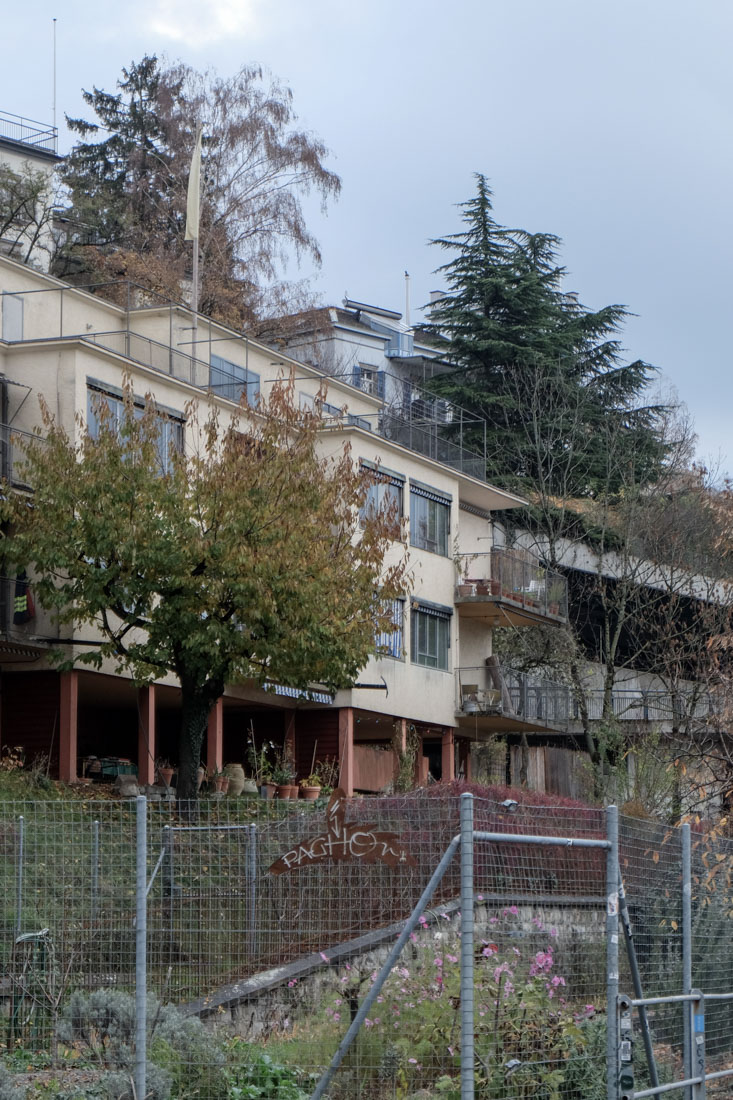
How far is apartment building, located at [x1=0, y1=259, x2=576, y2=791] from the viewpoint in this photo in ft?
98.6

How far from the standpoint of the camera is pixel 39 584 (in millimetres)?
26500

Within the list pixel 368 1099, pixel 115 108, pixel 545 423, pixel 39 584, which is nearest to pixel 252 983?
pixel 368 1099

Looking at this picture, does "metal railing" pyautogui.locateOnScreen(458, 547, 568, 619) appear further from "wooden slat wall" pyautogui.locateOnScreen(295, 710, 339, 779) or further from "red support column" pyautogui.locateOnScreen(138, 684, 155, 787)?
"red support column" pyautogui.locateOnScreen(138, 684, 155, 787)

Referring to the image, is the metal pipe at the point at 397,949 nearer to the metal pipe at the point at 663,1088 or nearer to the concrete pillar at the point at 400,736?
the metal pipe at the point at 663,1088

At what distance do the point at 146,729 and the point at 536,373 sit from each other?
24741mm

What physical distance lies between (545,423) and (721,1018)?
40.4 m

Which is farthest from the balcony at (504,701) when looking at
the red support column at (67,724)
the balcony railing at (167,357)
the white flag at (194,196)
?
the red support column at (67,724)

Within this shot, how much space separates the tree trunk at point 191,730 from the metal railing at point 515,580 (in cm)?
1711

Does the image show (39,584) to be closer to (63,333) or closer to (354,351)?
(63,333)

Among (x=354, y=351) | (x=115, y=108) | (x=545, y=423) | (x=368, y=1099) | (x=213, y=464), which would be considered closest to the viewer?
(x=368, y=1099)

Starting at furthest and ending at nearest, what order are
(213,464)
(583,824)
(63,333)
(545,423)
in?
(545,423), (63,333), (213,464), (583,824)

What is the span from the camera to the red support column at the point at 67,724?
96.6 feet

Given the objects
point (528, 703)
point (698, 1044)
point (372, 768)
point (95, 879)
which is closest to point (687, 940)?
point (698, 1044)

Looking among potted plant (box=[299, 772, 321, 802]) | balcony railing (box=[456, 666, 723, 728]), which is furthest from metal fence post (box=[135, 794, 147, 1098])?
balcony railing (box=[456, 666, 723, 728])
